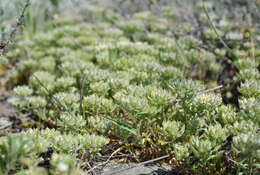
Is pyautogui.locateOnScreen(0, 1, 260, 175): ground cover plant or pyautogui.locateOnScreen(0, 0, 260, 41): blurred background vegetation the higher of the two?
pyautogui.locateOnScreen(0, 0, 260, 41): blurred background vegetation

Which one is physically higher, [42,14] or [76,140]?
[42,14]

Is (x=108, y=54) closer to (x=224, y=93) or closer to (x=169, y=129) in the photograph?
(x=224, y=93)

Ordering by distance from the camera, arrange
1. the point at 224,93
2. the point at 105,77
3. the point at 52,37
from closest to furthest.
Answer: the point at 105,77 → the point at 224,93 → the point at 52,37

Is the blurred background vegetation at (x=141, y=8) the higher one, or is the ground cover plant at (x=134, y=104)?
the blurred background vegetation at (x=141, y=8)

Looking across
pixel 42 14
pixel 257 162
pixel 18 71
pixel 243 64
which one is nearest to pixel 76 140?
pixel 257 162

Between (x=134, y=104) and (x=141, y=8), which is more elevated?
(x=141, y=8)

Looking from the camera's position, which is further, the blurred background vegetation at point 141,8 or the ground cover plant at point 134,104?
the blurred background vegetation at point 141,8

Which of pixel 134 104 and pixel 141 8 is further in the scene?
pixel 141 8

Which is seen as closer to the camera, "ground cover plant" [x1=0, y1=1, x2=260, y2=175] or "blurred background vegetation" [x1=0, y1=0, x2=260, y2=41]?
"ground cover plant" [x1=0, y1=1, x2=260, y2=175]
